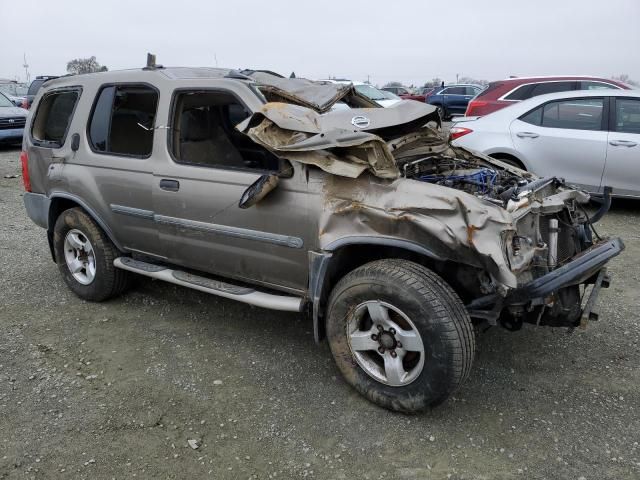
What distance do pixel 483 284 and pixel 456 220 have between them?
38 cm

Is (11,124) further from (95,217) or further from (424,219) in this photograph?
(424,219)

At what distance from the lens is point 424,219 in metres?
2.74

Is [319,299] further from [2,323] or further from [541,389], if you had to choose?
[2,323]

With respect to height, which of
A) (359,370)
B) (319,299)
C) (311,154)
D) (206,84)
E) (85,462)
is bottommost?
(85,462)

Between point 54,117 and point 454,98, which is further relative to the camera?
point 454,98

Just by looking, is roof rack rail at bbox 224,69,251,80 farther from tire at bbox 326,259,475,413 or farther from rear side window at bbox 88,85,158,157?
tire at bbox 326,259,475,413

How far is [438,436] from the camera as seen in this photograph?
281 cm

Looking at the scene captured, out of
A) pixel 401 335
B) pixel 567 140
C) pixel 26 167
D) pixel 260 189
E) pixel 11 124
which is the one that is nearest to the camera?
pixel 401 335

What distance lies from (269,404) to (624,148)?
527 cm

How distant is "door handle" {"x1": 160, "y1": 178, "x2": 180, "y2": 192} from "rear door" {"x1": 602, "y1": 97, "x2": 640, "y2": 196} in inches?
199

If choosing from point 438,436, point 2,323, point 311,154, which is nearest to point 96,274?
point 2,323

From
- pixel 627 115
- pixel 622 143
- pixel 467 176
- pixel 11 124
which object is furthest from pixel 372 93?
pixel 467 176

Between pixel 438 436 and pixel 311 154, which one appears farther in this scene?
pixel 311 154

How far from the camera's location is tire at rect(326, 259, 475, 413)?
2697mm
